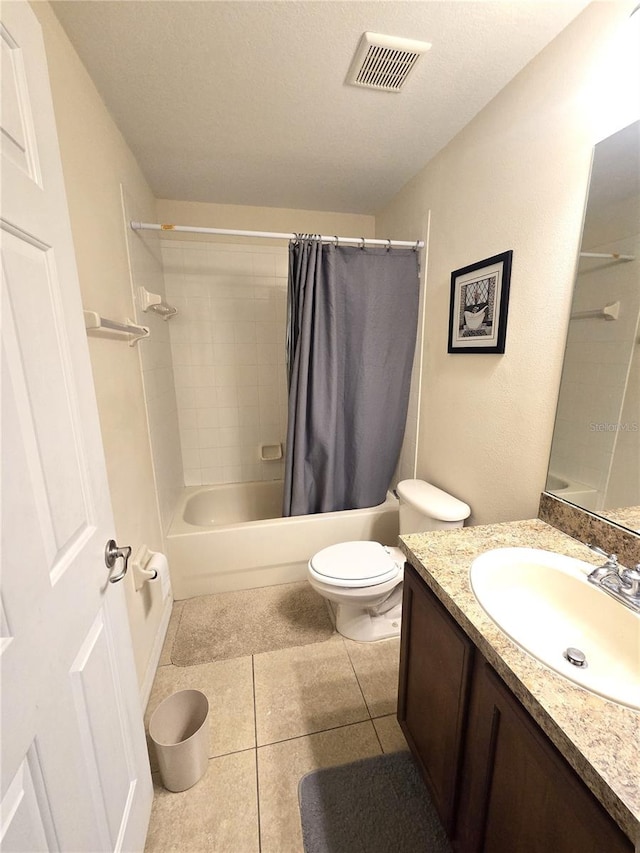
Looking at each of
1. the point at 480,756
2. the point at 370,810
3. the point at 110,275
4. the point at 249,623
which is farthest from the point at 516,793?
the point at 110,275

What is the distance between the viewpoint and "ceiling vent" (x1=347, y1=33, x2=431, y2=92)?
44.0 inches

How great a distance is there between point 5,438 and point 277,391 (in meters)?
2.26

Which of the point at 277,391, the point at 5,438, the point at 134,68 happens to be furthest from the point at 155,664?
the point at 134,68

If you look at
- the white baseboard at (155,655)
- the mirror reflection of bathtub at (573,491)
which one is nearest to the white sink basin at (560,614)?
the mirror reflection of bathtub at (573,491)

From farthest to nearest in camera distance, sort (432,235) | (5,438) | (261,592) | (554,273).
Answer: (261,592)
(432,235)
(554,273)
(5,438)

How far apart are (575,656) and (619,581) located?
21cm

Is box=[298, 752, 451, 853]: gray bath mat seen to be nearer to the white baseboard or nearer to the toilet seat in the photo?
the toilet seat

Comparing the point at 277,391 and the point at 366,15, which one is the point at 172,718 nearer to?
the point at 277,391

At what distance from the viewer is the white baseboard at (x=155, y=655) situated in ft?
4.66

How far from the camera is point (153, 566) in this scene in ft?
4.67

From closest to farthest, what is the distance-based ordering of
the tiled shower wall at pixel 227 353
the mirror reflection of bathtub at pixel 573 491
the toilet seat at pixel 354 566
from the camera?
the mirror reflection of bathtub at pixel 573 491 < the toilet seat at pixel 354 566 < the tiled shower wall at pixel 227 353

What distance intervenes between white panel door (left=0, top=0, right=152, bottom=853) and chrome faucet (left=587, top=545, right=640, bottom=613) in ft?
3.93

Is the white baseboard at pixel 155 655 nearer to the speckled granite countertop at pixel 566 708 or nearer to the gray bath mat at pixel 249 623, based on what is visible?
the gray bath mat at pixel 249 623

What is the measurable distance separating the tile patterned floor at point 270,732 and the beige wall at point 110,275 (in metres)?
0.40
